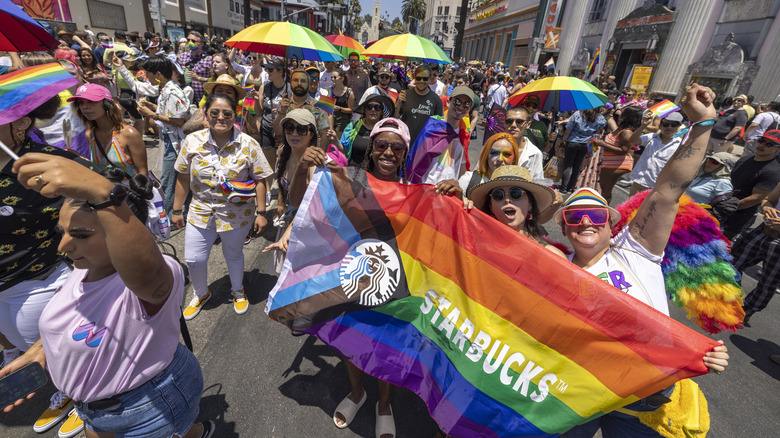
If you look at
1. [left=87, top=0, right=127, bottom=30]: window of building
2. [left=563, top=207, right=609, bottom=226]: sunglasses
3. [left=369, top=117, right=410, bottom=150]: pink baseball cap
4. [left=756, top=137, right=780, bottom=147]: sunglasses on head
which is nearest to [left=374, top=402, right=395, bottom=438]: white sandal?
[left=563, top=207, right=609, bottom=226]: sunglasses

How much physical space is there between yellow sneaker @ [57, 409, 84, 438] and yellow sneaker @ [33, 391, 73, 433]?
0.09 meters

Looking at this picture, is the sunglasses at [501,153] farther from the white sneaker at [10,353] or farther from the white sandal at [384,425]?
the white sneaker at [10,353]

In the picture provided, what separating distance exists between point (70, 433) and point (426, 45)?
6423 millimetres

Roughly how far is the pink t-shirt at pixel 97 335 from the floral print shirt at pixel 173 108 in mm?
3941

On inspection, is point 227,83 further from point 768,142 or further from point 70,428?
point 768,142

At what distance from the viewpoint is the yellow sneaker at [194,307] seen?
3572mm

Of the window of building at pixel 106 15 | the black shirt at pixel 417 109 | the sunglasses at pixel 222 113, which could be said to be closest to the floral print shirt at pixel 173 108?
the sunglasses at pixel 222 113

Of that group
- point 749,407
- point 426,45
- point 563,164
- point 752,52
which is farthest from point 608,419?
point 752,52

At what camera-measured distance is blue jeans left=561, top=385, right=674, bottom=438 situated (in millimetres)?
1828

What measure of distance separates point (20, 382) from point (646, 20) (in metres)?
26.5

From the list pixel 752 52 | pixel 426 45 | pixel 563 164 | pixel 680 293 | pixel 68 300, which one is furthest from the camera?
pixel 752 52

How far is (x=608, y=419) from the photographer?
205 cm

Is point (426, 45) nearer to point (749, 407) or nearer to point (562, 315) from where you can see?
point (562, 315)

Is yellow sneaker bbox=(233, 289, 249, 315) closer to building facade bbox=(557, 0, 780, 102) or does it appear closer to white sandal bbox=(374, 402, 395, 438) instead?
white sandal bbox=(374, 402, 395, 438)
